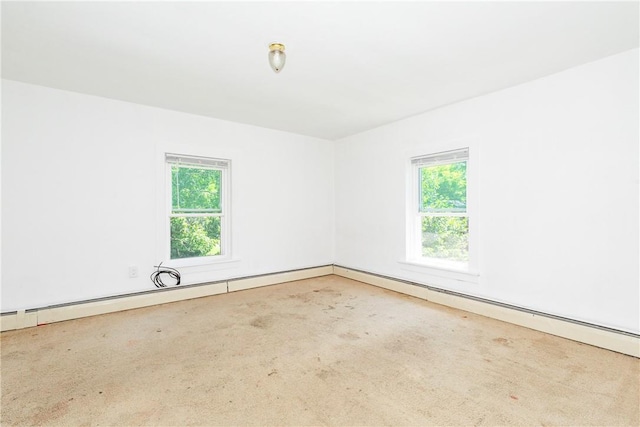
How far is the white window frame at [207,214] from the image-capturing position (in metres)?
3.86

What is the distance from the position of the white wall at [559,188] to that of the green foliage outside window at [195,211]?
9.47 feet

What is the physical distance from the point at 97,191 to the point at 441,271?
4.05 m

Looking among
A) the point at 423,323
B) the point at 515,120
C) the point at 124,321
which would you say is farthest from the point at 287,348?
the point at 515,120

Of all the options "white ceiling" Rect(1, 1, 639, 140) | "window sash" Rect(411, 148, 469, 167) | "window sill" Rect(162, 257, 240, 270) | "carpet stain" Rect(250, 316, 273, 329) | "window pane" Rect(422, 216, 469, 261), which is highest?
"white ceiling" Rect(1, 1, 639, 140)

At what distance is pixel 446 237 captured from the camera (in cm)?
386

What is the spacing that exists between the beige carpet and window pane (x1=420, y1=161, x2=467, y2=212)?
4.26 feet

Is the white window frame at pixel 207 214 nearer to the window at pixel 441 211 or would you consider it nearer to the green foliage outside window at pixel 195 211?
the green foliage outside window at pixel 195 211

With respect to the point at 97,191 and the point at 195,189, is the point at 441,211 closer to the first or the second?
the point at 195,189

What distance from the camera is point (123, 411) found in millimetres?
1731

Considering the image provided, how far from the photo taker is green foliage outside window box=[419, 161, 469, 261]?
Answer: 3656 millimetres

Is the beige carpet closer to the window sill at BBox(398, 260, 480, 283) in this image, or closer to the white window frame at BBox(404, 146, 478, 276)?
the window sill at BBox(398, 260, 480, 283)

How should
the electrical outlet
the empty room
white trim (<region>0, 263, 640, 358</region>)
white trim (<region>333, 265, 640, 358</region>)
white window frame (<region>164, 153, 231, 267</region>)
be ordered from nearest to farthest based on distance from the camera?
the empty room, white trim (<region>333, 265, 640, 358</region>), white trim (<region>0, 263, 640, 358</region>), the electrical outlet, white window frame (<region>164, 153, 231, 267</region>)

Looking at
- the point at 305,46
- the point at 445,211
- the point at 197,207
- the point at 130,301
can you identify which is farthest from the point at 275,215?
the point at 305,46

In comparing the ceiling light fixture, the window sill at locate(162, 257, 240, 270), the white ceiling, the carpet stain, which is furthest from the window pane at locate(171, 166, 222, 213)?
the ceiling light fixture
